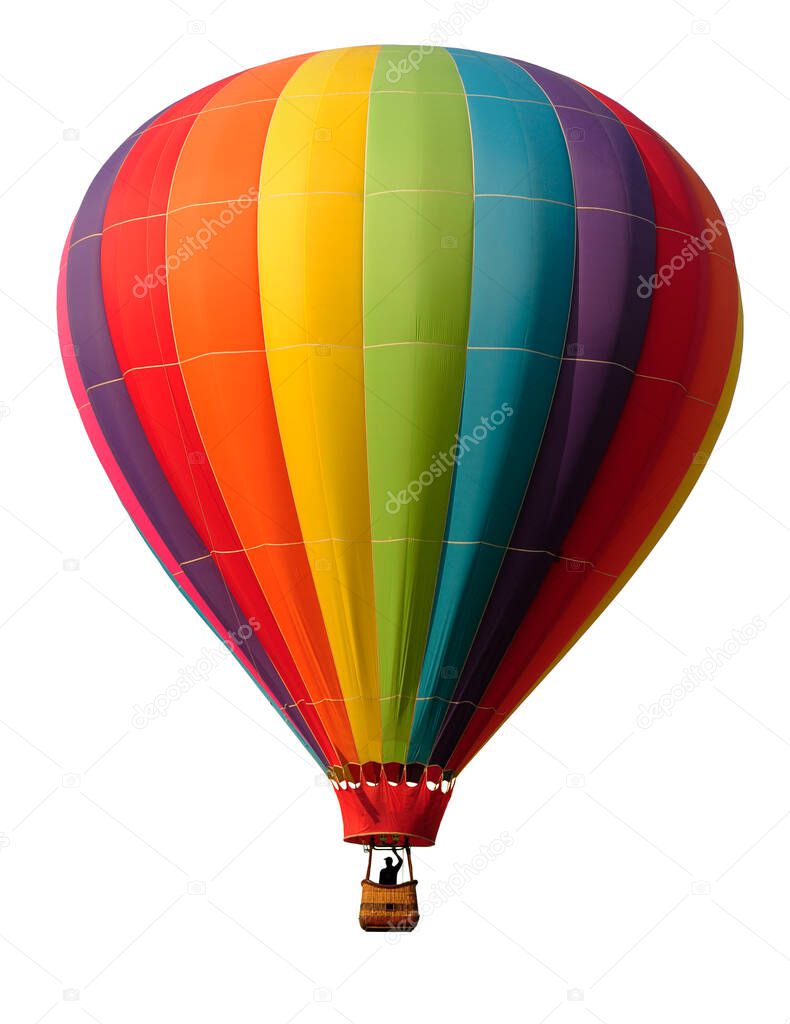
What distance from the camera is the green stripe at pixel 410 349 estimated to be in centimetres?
1667

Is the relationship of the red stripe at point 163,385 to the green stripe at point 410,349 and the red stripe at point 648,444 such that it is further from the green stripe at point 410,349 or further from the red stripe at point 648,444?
the red stripe at point 648,444

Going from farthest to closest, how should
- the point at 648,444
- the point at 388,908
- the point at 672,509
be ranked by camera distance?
the point at 672,509 < the point at 648,444 < the point at 388,908

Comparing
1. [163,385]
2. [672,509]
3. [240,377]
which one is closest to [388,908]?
[672,509]

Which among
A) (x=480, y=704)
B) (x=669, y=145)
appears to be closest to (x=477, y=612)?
(x=480, y=704)

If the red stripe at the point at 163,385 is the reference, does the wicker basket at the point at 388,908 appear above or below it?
below

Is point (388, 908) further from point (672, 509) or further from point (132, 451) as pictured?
point (132, 451)

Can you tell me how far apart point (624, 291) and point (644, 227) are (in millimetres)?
604

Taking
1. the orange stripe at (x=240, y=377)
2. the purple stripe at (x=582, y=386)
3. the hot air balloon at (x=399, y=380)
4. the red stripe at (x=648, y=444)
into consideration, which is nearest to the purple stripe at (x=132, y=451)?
the hot air balloon at (x=399, y=380)

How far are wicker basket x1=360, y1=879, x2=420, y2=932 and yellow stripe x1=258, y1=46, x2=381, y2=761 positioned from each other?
3.37 ft

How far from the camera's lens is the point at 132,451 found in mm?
17781

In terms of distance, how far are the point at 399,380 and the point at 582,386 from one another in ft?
4.58

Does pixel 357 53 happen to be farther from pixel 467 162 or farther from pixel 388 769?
pixel 388 769

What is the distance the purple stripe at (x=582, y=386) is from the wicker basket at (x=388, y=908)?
3.44ft

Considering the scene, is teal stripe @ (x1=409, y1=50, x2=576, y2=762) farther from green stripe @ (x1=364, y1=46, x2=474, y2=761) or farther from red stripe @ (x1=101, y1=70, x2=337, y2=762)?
red stripe @ (x1=101, y1=70, x2=337, y2=762)
